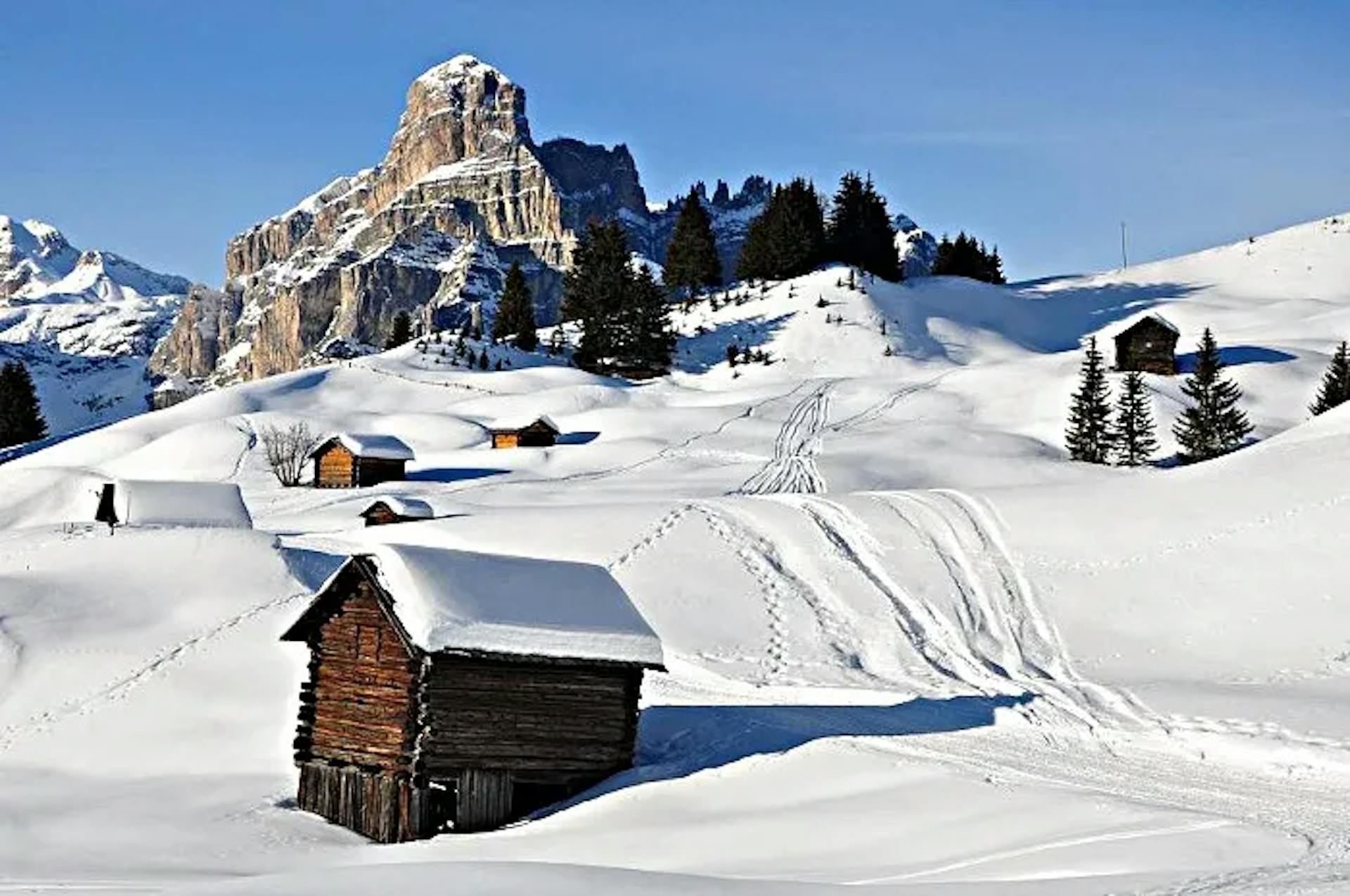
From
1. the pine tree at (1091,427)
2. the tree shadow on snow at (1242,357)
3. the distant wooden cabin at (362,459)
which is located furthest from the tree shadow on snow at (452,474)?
the tree shadow on snow at (1242,357)

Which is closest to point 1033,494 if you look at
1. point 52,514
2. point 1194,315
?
point 52,514

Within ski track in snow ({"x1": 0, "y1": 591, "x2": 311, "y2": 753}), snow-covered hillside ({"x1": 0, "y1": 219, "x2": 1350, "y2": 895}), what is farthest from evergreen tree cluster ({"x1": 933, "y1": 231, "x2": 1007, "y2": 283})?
ski track in snow ({"x1": 0, "y1": 591, "x2": 311, "y2": 753})

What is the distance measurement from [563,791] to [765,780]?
3.99 m

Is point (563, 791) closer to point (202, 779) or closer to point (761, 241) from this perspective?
point (202, 779)

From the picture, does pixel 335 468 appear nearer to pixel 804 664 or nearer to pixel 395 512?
pixel 395 512

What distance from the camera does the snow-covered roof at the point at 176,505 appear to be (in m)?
49.2

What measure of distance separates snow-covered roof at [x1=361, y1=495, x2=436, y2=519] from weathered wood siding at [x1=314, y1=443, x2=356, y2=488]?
14.5 meters

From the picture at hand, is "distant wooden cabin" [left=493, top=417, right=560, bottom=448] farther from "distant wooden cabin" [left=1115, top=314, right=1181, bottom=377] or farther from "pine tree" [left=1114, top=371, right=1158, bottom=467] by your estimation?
"distant wooden cabin" [left=1115, top=314, right=1181, bottom=377]

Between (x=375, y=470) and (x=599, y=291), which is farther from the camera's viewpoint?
(x=599, y=291)

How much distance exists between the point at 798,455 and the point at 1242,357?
35.1m

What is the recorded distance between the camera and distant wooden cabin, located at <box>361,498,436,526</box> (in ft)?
178

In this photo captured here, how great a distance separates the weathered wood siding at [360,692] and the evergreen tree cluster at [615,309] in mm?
71511

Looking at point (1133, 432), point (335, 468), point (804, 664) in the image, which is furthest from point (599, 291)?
point (804, 664)

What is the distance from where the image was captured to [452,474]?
7044 cm
